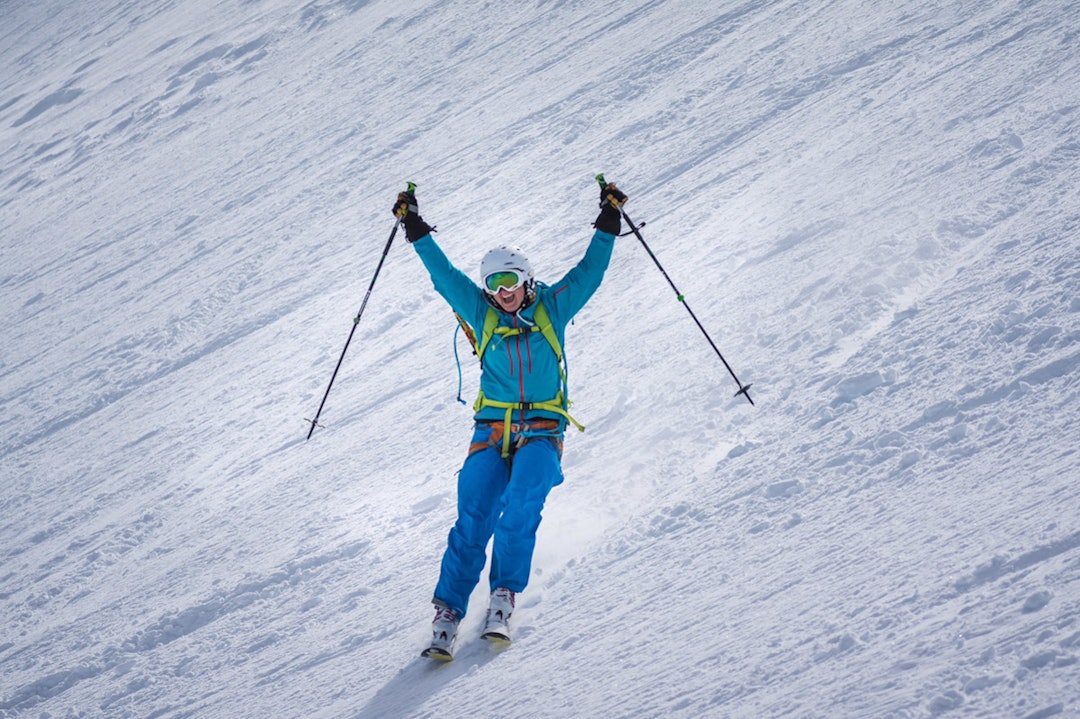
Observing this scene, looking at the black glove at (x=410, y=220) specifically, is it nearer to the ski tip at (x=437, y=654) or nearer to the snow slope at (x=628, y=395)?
the snow slope at (x=628, y=395)

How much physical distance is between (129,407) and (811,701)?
7.18m

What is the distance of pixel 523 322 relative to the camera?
462 cm

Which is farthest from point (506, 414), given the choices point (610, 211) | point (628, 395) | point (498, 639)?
point (628, 395)

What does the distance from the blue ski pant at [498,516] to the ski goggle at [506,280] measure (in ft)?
2.32

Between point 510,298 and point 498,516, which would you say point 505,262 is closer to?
point 510,298

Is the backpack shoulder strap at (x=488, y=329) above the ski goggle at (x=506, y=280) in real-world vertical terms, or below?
below

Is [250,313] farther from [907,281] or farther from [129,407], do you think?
[907,281]

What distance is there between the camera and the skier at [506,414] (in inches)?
166

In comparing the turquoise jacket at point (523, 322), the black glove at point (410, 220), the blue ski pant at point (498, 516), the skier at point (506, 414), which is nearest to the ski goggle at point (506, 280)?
the skier at point (506, 414)

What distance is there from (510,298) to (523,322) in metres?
0.13

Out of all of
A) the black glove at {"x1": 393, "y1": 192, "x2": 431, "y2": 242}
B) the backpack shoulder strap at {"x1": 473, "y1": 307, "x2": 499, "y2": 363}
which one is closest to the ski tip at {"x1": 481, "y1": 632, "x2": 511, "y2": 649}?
the backpack shoulder strap at {"x1": 473, "y1": 307, "x2": 499, "y2": 363}

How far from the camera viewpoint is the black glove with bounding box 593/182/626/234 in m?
4.75

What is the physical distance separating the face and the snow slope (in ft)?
4.03

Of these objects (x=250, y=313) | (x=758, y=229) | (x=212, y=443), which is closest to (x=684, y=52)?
(x=758, y=229)
